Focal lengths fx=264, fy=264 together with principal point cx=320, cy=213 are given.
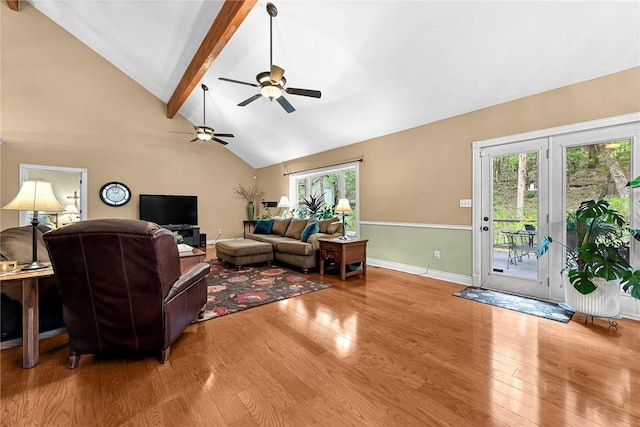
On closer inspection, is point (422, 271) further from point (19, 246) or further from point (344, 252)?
point (19, 246)

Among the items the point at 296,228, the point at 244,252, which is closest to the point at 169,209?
the point at 244,252

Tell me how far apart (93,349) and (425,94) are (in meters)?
4.63

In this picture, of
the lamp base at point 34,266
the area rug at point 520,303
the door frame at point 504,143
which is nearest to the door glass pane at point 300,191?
the door frame at point 504,143

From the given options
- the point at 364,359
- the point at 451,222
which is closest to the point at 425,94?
the point at 451,222

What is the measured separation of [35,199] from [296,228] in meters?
3.92

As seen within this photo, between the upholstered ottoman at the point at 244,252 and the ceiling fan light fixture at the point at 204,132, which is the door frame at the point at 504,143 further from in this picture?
the ceiling fan light fixture at the point at 204,132

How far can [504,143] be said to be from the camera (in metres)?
3.56

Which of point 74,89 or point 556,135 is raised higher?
point 74,89

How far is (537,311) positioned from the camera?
2.90 metres

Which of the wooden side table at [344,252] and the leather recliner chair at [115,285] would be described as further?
the wooden side table at [344,252]

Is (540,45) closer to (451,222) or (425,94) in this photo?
(425,94)

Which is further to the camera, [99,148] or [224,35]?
[99,148]

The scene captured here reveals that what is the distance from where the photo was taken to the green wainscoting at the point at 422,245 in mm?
3959

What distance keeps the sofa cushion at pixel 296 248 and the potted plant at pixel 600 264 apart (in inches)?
128
